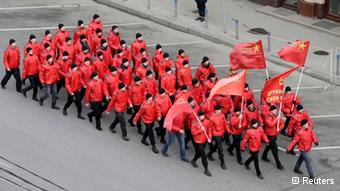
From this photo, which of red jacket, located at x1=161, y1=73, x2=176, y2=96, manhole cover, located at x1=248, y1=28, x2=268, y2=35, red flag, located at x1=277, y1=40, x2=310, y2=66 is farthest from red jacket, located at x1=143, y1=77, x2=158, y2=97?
manhole cover, located at x1=248, y1=28, x2=268, y2=35

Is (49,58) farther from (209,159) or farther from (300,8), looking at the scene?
(300,8)

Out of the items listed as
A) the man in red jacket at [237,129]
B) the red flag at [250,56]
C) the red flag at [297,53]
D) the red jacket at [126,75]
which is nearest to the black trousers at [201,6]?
the red jacket at [126,75]

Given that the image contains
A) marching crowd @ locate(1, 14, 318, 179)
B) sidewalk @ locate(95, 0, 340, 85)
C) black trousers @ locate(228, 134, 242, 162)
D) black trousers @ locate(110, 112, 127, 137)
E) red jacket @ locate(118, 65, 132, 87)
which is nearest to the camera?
marching crowd @ locate(1, 14, 318, 179)

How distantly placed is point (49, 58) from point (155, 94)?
3052 millimetres

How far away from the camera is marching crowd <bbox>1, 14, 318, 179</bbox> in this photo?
68.4ft

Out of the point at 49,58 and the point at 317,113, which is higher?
the point at 49,58

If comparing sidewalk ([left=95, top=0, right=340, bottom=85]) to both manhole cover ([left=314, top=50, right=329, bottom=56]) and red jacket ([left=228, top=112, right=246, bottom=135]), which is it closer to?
manhole cover ([left=314, top=50, right=329, bottom=56])

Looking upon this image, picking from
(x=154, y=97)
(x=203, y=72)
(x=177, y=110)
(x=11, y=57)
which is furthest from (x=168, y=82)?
(x=11, y=57)

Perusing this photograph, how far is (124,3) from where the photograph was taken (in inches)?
1283

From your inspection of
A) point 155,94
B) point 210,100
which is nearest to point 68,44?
point 155,94

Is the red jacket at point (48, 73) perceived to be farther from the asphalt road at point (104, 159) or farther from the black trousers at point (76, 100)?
the asphalt road at point (104, 159)

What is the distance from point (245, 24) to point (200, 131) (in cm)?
1092

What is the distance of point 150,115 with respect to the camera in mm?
21531

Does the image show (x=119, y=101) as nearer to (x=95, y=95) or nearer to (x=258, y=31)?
(x=95, y=95)
